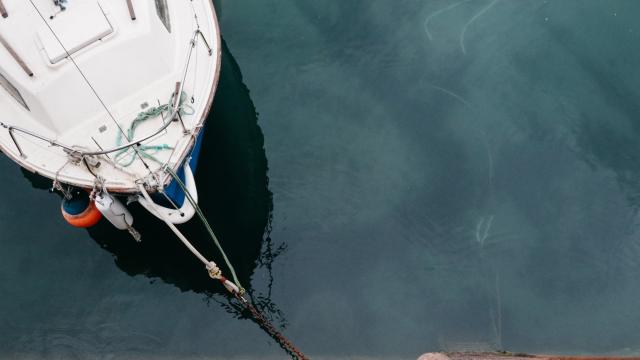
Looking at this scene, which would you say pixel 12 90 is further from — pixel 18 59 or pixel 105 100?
pixel 105 100

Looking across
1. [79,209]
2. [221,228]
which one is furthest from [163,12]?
[221,228]

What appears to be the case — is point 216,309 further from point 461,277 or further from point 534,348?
point 534,348

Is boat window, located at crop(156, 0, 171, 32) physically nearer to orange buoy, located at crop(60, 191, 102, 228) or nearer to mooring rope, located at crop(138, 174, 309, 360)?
mooring rope, located at crop(138, 174, 309, 360)

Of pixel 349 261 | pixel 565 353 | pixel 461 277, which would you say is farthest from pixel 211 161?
pixel 565 353

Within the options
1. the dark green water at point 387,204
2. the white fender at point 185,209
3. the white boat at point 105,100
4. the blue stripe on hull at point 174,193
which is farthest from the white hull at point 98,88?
the dark green water at point 387,204

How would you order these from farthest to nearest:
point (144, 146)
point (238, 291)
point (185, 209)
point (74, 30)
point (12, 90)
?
point (74, 30) < point (12, 90) < point (185, 209) < point (144, 146) < point (238, 291)

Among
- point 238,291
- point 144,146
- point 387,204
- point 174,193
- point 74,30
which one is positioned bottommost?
point 387,204

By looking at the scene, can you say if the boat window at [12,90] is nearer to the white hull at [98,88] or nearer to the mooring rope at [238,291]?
the white hull at [98,88]
